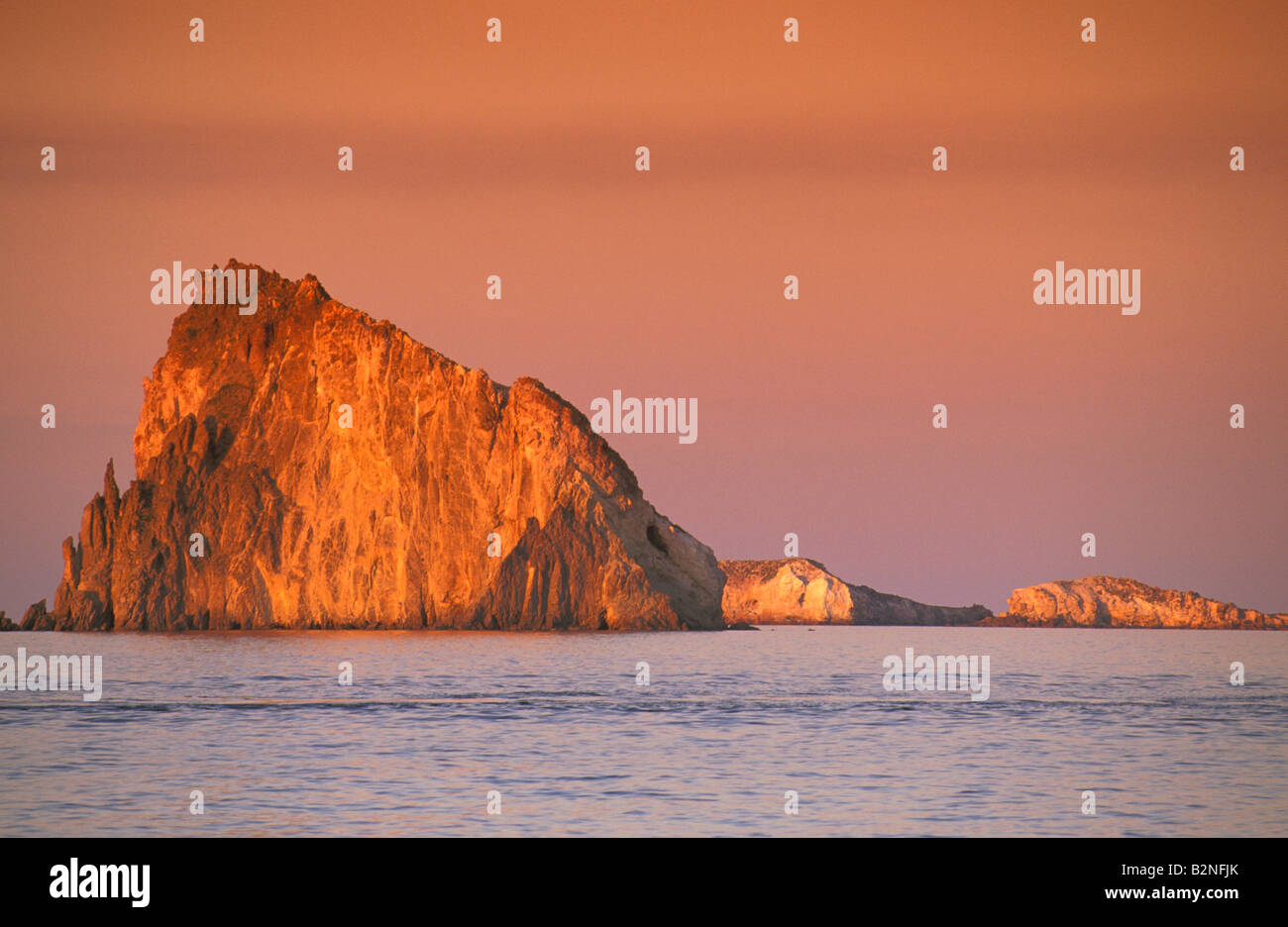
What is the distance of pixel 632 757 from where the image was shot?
38.5 m

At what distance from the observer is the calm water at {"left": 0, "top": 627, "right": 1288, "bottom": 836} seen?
2883 cm

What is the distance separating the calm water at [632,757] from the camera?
2883 cm

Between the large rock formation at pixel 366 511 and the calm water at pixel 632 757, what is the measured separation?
301 ft

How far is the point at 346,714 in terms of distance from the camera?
165 feet

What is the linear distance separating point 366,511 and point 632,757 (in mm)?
136763

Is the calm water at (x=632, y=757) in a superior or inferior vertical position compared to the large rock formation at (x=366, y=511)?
inferior

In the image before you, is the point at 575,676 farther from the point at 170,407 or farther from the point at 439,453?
the point at 170,407

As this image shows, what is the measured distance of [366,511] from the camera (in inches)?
6772

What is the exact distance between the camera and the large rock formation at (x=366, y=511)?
16800 centimetres

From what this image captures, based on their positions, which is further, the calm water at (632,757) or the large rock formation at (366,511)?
the large rock formation at (366,511)

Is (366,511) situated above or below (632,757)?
above

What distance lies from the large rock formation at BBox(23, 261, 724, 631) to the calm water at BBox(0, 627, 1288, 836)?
301ft

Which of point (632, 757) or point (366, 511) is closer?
point (632, 757)
